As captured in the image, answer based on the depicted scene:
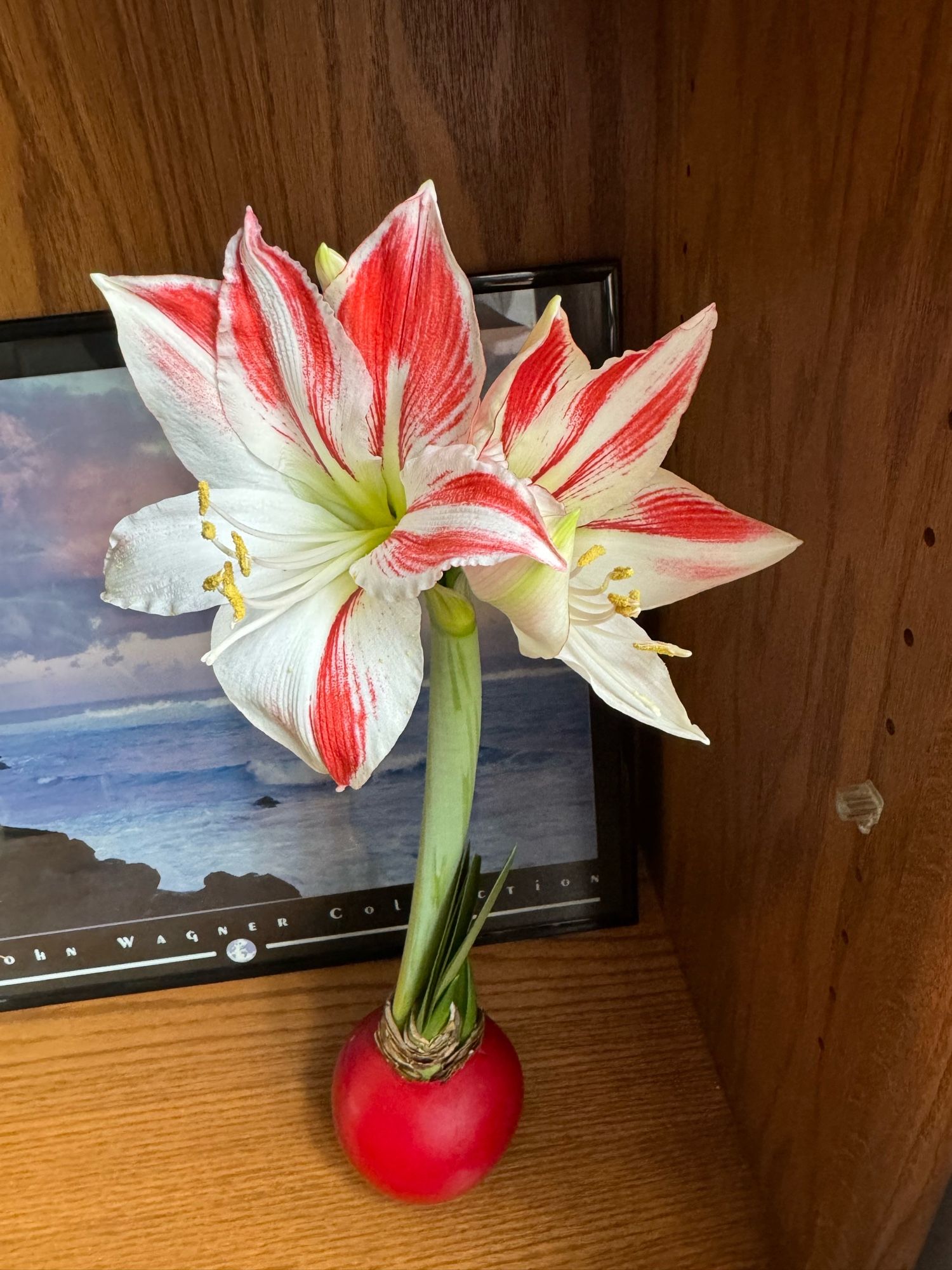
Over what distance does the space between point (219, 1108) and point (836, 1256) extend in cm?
42

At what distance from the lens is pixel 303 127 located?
57 centimetres

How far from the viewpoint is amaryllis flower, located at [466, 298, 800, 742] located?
41 centimetres

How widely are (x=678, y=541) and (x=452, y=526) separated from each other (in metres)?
0.14

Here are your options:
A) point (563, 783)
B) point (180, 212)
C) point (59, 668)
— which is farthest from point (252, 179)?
point (563, 783)

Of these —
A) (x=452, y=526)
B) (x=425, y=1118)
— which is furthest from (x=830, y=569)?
(x=425, y=1118)

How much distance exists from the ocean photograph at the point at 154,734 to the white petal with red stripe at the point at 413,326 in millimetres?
269

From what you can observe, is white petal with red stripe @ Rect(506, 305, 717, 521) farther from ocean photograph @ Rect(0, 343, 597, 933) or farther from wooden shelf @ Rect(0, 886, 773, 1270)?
wooden shelf @ Rect(0, 886, 773, 1270)

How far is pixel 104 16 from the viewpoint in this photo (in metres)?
0.53

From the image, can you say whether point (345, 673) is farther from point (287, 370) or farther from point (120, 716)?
point (120, 716)

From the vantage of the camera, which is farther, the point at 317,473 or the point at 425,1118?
the point at 425,1118

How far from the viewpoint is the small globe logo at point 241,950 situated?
0.79 metres

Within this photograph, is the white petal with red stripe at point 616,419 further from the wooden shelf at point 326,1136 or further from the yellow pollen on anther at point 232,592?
the wooden shelf at point 326,1136

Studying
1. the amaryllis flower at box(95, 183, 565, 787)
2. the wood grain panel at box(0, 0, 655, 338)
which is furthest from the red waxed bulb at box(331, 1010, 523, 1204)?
the wood grain panel at box(0, 0, 655, 338)

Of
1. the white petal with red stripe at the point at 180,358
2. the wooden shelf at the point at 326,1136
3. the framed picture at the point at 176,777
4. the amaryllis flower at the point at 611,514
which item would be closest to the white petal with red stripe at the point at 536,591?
the amaryllis flower at the point at 611,514
